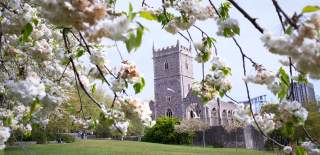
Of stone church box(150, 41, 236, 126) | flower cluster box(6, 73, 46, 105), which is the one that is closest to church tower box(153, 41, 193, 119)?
stone church box(150, 41, 236, 126)

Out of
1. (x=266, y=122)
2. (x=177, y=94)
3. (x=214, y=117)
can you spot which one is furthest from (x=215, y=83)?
Answer: (x=177, y=94)

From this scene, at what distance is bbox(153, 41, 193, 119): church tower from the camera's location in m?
50.6

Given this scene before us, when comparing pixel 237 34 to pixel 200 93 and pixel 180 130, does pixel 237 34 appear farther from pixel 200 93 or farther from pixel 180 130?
pixel 180 130

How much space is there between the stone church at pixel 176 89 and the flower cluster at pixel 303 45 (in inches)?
1792

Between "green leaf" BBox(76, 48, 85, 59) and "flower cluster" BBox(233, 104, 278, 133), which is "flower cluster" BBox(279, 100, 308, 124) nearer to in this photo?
"flower cluster" BBox(233, 104, 278, 133)

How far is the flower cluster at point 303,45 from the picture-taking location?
48.4 inches

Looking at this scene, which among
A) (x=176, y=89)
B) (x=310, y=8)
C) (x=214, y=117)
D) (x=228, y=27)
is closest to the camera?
(x=310, y=8)

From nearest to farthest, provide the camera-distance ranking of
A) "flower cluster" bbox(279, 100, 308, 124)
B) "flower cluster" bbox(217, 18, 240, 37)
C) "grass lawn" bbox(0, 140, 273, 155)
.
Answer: "flower cluster" bbox(279, 100, 308, 124) → "flower cluster" bbox(217, 18, 240, 37) → "grass lawn" bbox(0, 140, 273, 155)

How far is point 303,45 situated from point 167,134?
2843 cm

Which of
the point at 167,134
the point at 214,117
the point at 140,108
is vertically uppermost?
the point at 214,117

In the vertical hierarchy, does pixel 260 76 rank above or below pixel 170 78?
below

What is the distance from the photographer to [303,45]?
1268 mm

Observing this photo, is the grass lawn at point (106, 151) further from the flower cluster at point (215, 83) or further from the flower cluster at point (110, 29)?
the flower cluster at point (110, 29)

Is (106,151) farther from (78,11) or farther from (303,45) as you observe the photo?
(303,45)
